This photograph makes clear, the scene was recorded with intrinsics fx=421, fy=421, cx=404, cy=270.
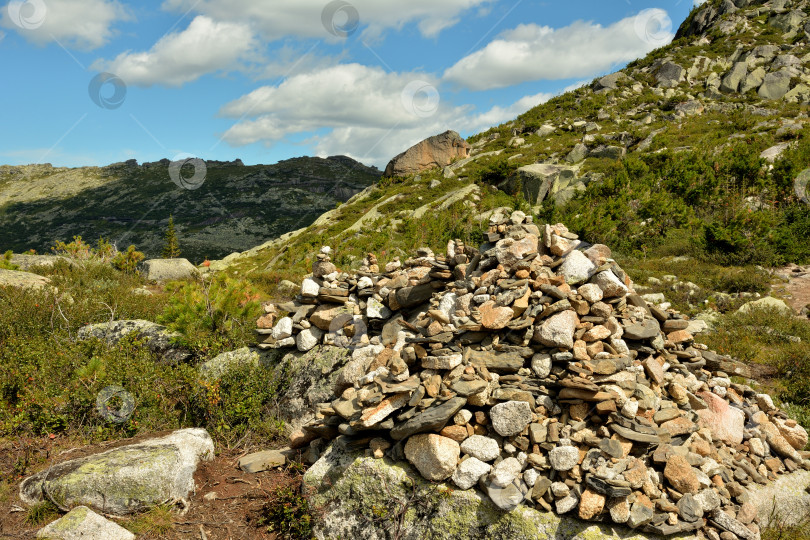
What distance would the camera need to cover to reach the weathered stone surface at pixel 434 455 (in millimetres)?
4578

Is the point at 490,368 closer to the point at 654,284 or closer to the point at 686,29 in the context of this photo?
the point at 654,284

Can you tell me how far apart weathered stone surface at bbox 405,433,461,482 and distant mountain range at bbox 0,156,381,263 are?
286 feet

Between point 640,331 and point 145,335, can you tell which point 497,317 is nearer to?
point 640,331

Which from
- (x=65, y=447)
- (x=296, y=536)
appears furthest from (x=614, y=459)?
(x=65, y=447)

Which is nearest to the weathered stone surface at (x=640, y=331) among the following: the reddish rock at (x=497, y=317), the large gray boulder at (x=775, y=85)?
the reddish rock at (x=497, y=317)

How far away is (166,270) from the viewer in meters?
22.0

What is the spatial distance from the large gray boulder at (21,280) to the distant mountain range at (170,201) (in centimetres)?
7247

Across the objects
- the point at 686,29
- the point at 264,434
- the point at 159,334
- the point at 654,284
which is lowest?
the point at 654,284

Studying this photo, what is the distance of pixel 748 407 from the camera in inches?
220

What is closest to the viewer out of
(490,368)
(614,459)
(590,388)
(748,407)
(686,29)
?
(614,459)

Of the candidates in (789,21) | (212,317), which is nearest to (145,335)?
(212,317)

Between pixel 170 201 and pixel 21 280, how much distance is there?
142862mm

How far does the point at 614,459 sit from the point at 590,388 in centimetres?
69

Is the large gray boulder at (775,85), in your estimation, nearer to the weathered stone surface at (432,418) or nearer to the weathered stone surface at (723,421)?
the weathered stone surface at (723,421)
